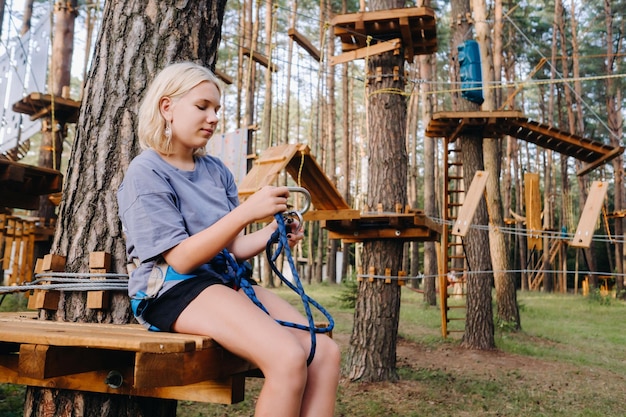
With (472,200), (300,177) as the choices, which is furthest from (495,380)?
(300,177)

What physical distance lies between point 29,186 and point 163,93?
4163 mm

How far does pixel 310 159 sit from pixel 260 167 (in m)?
0.46

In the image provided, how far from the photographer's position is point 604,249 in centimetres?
2633

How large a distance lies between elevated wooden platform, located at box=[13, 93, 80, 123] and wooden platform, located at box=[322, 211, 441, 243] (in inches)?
194

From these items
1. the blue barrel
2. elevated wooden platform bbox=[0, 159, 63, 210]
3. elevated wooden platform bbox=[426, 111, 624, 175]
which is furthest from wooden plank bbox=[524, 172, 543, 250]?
elevated wooden platform bbox=[0, 159, 63, 210]

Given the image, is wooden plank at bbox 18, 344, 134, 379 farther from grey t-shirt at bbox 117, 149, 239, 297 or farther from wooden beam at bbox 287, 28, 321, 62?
wooden beam at bbox 287, 28, 321, 62

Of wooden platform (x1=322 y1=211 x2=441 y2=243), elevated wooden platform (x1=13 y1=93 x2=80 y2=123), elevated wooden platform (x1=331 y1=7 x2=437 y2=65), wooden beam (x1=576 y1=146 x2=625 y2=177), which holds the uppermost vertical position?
elevated wooden platform (x1=331 y1=7 x2=437 y2=65)

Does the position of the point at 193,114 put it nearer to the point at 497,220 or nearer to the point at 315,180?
the point at 315,180

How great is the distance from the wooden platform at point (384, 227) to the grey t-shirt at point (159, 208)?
346 centimetres

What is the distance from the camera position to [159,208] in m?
1.75

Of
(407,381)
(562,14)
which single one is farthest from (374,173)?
(562,14)

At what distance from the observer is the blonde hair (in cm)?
190

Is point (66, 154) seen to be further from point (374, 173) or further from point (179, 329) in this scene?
point (179, 329)

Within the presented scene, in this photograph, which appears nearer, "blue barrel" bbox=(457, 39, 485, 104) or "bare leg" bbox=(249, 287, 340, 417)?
"bare leg" bbox=(249, 287, 340, 417)
